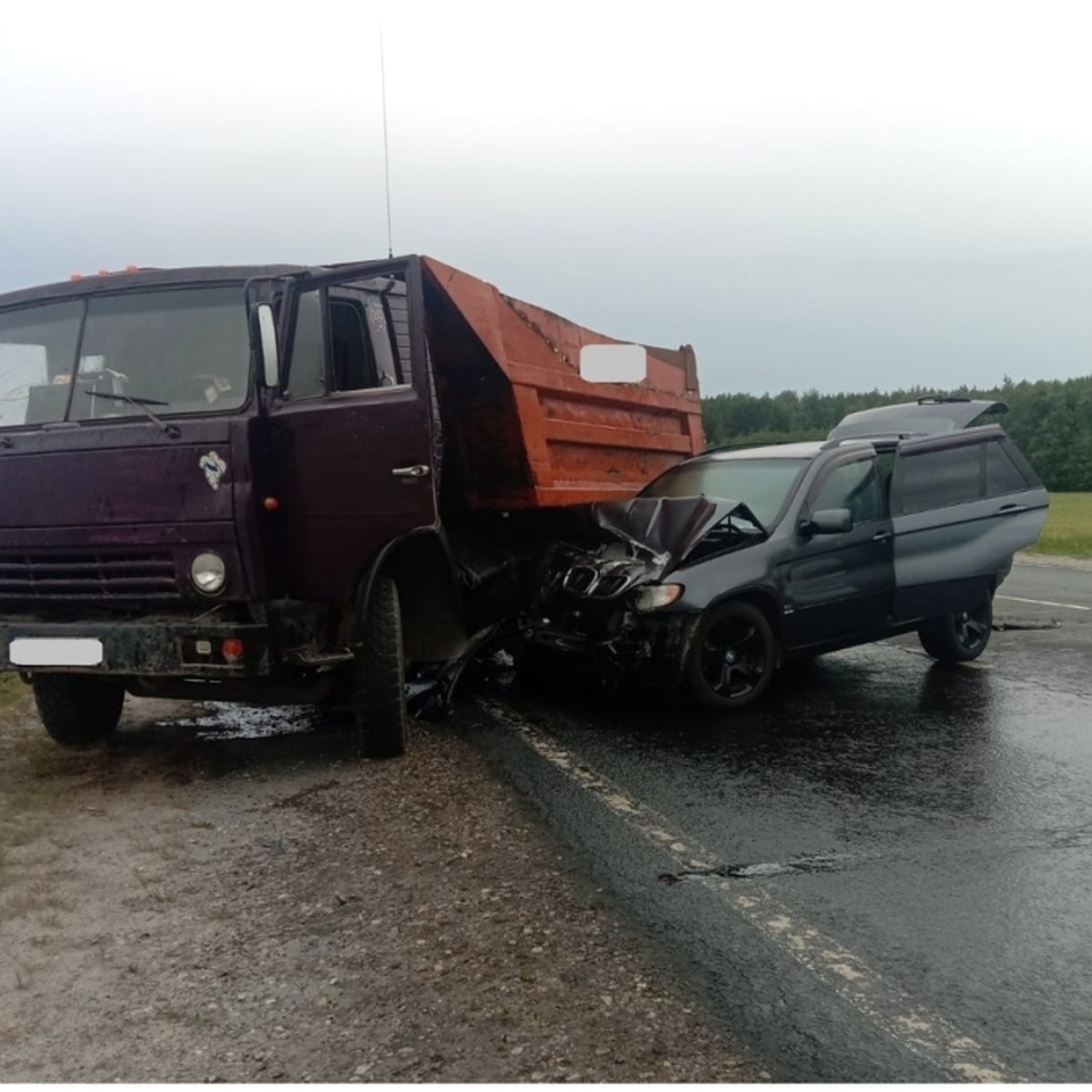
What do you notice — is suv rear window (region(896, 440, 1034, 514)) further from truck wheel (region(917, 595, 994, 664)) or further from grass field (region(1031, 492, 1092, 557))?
grass field (region(1031, 492, 1092, 557))

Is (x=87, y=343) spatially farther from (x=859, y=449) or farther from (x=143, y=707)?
(x=859, y=449)

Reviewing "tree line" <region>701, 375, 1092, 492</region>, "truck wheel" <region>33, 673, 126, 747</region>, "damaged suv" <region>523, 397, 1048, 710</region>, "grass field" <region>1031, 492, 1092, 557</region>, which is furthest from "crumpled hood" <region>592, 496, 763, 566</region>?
"tree line" <region>701, 375, 1092, 492</region>

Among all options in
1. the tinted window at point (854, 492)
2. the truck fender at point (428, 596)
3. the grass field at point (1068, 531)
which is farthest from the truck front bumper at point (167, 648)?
the grass field at point (1068, 531)

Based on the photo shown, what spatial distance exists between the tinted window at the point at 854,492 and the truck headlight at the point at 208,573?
13.1ft

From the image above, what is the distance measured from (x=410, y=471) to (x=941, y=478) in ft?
14.6

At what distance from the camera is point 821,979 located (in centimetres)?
342

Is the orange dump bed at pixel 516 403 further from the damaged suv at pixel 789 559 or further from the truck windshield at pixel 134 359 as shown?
the truck windshield at pixel 134 359

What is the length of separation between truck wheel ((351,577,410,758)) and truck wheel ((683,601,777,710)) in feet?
6.07

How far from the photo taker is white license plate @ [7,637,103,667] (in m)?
5.63

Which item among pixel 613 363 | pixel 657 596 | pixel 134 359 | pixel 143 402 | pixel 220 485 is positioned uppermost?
pixel 613 363

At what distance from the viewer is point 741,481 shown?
831 cm

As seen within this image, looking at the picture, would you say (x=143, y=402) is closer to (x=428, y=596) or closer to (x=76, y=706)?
(x=428, y=596)

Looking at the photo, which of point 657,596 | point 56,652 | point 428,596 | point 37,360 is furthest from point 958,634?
point 37,360

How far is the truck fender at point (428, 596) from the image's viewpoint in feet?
20.7
